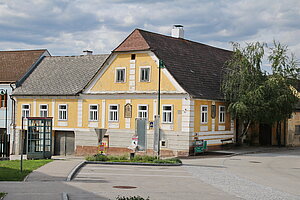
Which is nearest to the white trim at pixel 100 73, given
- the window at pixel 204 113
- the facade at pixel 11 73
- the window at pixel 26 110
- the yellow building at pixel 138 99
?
the yellow building at pixel 138 99

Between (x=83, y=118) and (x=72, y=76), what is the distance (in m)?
5.55

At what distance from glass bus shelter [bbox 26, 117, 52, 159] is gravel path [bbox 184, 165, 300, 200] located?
41.6 feet

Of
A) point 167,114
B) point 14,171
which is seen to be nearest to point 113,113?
point 167,114

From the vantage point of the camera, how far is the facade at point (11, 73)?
4484 centimetres

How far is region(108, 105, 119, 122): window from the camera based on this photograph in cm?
3816

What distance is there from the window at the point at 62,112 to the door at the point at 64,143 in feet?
4.18

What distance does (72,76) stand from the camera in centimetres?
4400

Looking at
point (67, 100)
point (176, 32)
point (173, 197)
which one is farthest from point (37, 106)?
point (173, 197)

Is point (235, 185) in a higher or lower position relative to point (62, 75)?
lower

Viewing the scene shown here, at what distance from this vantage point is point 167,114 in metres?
35.4

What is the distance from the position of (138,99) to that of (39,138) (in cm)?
765

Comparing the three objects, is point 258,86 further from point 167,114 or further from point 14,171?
point 14,171

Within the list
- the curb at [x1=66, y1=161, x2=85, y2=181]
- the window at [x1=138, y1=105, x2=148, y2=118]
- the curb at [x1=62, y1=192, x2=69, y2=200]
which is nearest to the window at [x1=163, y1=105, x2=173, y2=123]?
the window at [x1=138, y1=105, x2=148, y2=118]

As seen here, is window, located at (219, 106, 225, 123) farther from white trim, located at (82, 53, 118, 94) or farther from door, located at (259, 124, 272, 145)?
white trim, located at (82, 53, 118, 94)
